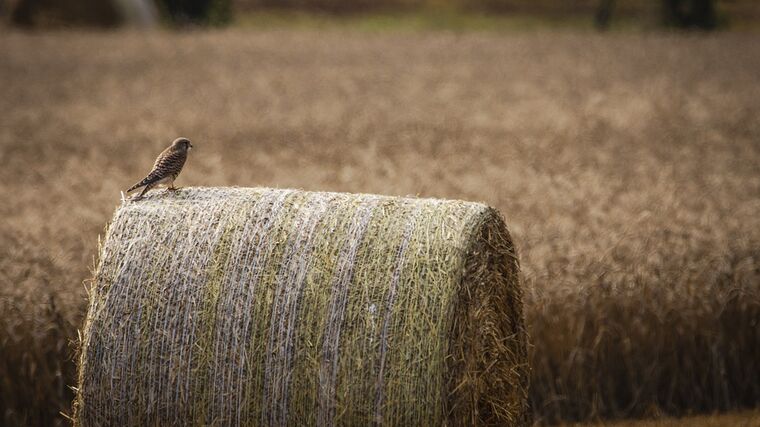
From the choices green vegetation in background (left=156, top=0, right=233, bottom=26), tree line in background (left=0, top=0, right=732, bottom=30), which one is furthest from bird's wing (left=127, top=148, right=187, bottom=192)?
green vegetation in background (left=156, top=0, right=233, bottom=26)

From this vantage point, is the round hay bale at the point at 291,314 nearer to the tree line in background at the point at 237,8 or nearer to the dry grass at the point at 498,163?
the dry grass at the point at 498,163

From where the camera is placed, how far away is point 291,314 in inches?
162

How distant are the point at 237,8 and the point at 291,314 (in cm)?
3761

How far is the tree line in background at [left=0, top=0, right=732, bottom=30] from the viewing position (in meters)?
25.5

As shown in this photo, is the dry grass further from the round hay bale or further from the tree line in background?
the tree line in background

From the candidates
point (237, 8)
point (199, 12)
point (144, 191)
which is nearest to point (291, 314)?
point (144, 191)

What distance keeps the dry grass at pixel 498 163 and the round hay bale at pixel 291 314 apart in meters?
1.44

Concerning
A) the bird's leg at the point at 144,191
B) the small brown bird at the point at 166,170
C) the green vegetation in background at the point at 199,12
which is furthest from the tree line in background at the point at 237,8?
the bird's leg at the point at 144,191

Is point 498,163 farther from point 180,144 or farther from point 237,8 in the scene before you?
point 237,8

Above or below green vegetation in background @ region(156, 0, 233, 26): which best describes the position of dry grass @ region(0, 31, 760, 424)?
below

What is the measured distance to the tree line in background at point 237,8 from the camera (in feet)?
83.6

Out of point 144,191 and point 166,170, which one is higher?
point 166,170

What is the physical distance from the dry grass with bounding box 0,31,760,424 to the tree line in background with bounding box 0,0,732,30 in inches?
97.5

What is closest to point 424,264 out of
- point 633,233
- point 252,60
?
point 633,233
